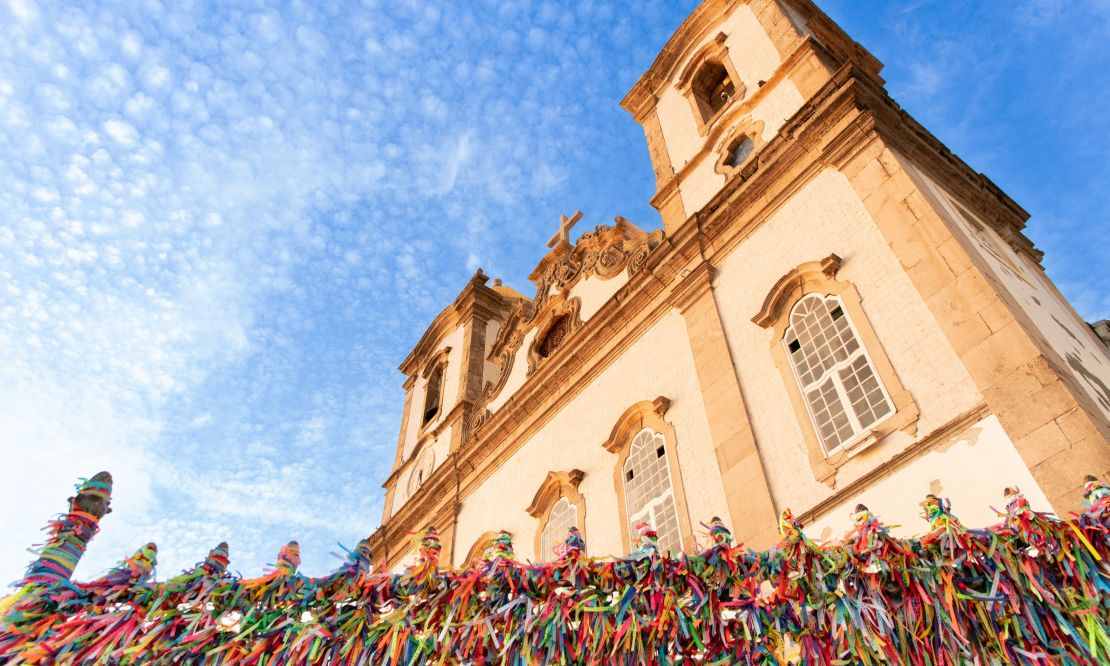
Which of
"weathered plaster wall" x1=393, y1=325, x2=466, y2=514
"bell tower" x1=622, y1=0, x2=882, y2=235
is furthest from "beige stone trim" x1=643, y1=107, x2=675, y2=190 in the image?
"weathered plaster wall" x1=393, y1=325, x2=466, y2=514

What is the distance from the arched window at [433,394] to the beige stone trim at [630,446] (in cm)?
870

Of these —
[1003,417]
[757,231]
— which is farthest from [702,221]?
[1003,417]

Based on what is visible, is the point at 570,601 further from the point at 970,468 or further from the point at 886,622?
the point at 970,468

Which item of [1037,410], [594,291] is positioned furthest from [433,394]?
[1037,410]

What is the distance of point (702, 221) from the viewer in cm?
1250

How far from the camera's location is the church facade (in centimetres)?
741

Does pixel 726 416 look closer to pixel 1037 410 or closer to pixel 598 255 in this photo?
pixel 1037 410

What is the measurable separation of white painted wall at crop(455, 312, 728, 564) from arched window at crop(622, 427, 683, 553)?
11.4 inches

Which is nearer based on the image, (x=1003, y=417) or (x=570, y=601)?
(x=570, y=601)

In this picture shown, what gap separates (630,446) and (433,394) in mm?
10208

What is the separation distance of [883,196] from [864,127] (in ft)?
4.67

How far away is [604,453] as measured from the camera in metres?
12.1

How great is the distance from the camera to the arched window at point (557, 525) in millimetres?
12024

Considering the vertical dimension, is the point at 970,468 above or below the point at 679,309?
below
